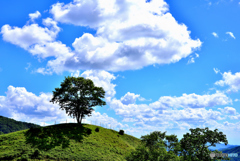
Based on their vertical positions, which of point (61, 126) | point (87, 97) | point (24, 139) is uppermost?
point (87, 97)

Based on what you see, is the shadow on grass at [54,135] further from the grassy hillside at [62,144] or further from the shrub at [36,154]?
the shrub at [36,154]

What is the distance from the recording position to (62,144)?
61.3 meters

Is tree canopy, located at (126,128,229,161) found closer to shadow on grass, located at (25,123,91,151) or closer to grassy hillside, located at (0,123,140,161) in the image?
grassy hillside, located at (0,123,140,161)

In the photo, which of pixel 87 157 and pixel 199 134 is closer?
pixel 199 134

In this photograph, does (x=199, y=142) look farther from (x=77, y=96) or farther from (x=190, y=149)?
(x=77, y=96)

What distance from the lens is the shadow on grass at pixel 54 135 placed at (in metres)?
58.8

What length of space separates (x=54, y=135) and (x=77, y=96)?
19526mm

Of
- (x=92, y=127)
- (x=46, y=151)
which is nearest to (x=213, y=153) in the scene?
(x=46, y=151)

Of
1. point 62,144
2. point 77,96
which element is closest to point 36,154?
point 62,144

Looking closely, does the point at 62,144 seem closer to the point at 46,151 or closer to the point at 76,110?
the point at 46,151

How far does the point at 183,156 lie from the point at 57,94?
183 feet

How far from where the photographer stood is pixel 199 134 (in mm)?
39125

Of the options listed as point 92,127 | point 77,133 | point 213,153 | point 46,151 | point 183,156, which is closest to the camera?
point 213,153

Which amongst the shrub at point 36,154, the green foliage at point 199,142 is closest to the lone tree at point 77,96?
the shrub at point 36,154
